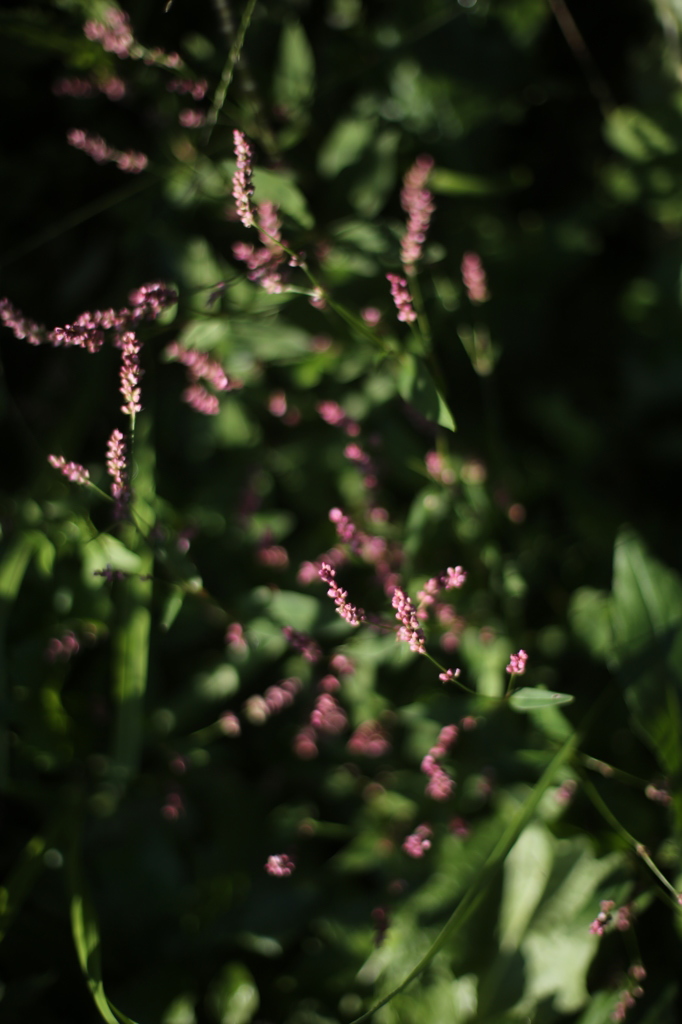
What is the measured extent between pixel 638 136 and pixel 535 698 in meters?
1.46

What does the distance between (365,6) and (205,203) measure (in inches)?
27.6

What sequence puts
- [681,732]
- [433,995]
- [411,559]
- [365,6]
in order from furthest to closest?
[365,6]
[433,995]
[411,559]
[681,732]

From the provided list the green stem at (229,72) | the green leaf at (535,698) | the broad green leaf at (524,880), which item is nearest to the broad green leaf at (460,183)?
the green stem at (229,72)

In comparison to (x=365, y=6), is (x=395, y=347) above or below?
below

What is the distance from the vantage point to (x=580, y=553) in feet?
5.70

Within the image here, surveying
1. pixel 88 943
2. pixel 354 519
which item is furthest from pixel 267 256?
pixel 88 943

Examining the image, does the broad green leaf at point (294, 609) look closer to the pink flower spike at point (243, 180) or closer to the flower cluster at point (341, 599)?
the flower cluster at point (341, 599)

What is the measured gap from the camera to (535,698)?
1.11 metres

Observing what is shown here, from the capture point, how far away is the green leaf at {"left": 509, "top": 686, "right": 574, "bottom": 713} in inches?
41.3

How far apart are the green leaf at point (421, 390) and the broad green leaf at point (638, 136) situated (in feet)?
3.22

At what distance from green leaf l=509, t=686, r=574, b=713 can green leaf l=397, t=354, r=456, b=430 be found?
0.45 meters

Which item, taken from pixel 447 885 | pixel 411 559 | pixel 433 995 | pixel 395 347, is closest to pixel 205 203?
pixel 395 347

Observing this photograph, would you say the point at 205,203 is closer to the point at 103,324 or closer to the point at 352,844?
the point at 103,324

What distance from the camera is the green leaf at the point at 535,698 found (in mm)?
1050
